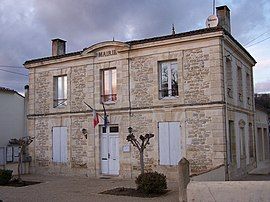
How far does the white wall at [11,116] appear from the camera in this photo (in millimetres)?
22594

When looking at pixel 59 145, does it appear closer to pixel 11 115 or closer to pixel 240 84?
pixel 11 115

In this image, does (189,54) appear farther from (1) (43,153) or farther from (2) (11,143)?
(2) (11,143)

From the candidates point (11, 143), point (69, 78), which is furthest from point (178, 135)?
point (11, 143)

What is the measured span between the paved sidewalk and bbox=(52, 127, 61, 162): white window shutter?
1.43 meters

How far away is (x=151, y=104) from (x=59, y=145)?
5.24 metres

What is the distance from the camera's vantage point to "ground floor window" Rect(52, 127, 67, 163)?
1714cm

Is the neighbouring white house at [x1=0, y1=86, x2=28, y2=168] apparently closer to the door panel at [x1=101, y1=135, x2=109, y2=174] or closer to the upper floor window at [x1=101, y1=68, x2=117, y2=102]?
the door panel at [x1=101, y1=135, x2=109, y2=174]

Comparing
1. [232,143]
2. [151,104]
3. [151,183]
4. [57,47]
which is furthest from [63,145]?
[232,143]

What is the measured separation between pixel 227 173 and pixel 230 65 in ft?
14.3

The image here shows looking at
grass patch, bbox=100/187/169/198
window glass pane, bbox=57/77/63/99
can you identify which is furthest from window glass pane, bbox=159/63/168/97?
window glass pane, bbox=57/77/63/99

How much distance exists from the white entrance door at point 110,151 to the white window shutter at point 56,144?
2466 mm

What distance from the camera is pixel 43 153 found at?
17859 millimetres

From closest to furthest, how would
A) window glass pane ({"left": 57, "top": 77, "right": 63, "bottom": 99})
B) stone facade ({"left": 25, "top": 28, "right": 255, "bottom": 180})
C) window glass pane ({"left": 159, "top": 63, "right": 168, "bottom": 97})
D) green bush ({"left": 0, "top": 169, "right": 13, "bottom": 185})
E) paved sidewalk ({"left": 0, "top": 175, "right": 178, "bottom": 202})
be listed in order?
paved sidewalk ({"left": 0, "top": 175, "right": 178, "bottom": 202}) → stone facade ({"left": 25, "top": 28, "right": 255, "bottom": 180}) → green bush ({"left": 0, "top": 169, "right": 13, "bottom": 185}) → window glass pane ({"left": 159, "top": 63, "right": 168, "bottom": 97}) → window glass pane ({"left": 57, "top": 77, "right": 63, "bottom": 99})

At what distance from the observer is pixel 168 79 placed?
14781 millimetres
